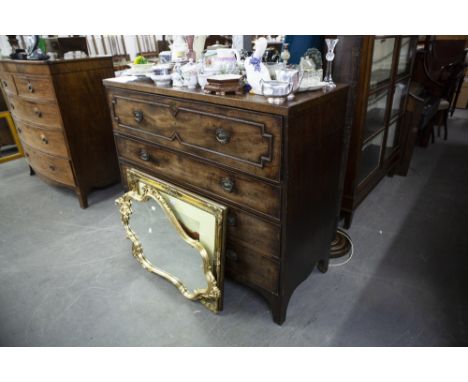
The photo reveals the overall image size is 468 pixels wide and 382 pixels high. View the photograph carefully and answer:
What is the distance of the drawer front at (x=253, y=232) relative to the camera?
1414 mm

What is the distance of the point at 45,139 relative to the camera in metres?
2.60

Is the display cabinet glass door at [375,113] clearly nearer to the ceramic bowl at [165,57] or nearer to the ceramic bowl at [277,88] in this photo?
the ceramic bowl at [277,88]

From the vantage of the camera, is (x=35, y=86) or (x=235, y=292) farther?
(x=35, y=86)

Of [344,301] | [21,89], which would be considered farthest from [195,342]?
[21,89]

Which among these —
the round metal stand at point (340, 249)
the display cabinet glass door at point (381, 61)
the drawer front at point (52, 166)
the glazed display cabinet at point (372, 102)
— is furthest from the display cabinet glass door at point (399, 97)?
the drawer front at point (52, 166)

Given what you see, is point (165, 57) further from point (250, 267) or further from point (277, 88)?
point (250, 267)

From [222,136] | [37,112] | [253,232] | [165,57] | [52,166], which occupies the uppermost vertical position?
[165,57]

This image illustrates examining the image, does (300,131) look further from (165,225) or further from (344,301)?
(344,301)

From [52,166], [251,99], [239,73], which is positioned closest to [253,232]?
[251,99]

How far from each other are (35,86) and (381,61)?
2342mm

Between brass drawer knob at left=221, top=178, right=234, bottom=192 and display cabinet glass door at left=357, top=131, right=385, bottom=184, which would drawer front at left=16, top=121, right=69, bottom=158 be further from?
display cabinet glass door at left=357, top=131, right=385, bottom=184

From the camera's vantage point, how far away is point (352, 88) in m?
1.68

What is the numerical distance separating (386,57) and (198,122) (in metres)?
1.43

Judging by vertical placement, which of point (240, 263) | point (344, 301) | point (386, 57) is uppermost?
point (386, 57)
